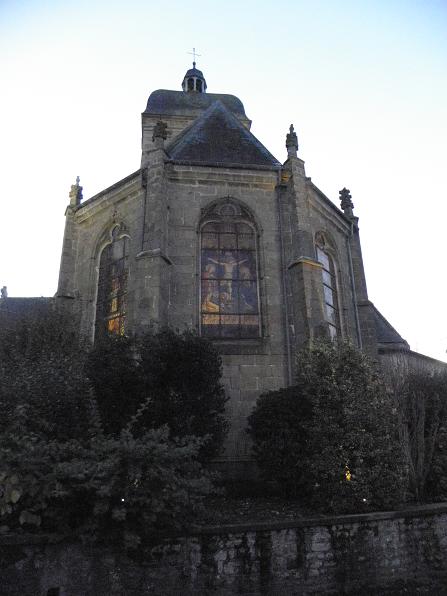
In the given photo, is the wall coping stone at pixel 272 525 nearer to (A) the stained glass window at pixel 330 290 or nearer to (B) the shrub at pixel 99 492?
(B) the shrub at pixel 99 492

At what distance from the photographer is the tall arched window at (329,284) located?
43.1 feet

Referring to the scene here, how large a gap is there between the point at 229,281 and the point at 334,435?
5344 mm

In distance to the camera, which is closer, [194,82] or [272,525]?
[272,525]

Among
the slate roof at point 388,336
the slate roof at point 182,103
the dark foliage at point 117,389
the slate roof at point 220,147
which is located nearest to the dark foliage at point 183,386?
the dark foliage at point 117,389

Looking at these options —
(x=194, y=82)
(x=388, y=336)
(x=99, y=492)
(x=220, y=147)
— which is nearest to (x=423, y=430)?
(x=99, y=492)

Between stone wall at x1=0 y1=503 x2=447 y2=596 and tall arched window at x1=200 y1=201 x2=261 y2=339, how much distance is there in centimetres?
559

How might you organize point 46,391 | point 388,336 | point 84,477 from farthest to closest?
point 388,336 → point 46,391 → point 84,477

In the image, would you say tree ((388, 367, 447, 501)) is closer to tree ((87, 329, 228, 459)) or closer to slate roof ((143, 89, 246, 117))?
tree ((87, 329, 228, 459))

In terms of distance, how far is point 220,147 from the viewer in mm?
14133

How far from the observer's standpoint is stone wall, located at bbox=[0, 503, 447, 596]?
5.12 m

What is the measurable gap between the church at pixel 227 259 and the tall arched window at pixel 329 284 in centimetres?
4

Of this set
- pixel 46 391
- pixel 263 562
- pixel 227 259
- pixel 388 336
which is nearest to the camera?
pixel 263 562

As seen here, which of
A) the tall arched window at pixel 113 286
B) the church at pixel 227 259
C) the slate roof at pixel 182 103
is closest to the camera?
the church at pixel 227 259

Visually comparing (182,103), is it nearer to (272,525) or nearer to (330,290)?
(330,290)
